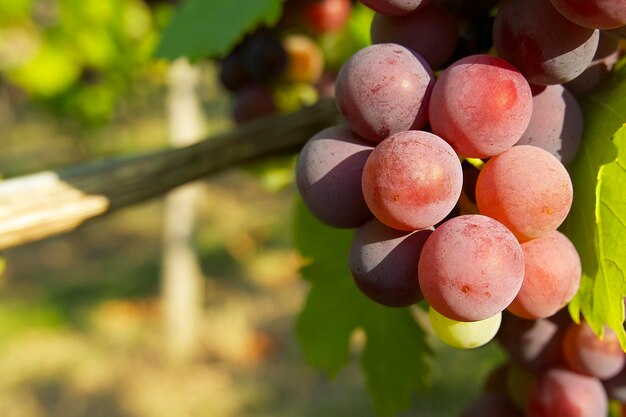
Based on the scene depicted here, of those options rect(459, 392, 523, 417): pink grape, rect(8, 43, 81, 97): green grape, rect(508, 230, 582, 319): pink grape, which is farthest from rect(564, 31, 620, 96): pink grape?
rect(8, 43, 81, 97): green grape

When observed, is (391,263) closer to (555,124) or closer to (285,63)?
(555,124)

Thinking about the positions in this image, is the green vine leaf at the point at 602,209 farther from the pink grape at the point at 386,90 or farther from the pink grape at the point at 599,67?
the pink grape at the point at 386,90

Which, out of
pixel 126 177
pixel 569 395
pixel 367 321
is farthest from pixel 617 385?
pixel 126 177

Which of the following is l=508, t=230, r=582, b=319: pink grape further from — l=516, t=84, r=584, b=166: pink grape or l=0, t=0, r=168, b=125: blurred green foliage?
l=0, t=0, r=168, b=125: blurred green foliage

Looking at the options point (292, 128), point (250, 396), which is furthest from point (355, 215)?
point (250, 396)

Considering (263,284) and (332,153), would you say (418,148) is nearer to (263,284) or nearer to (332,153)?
(332,153)

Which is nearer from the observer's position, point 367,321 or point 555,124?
point 555,124
